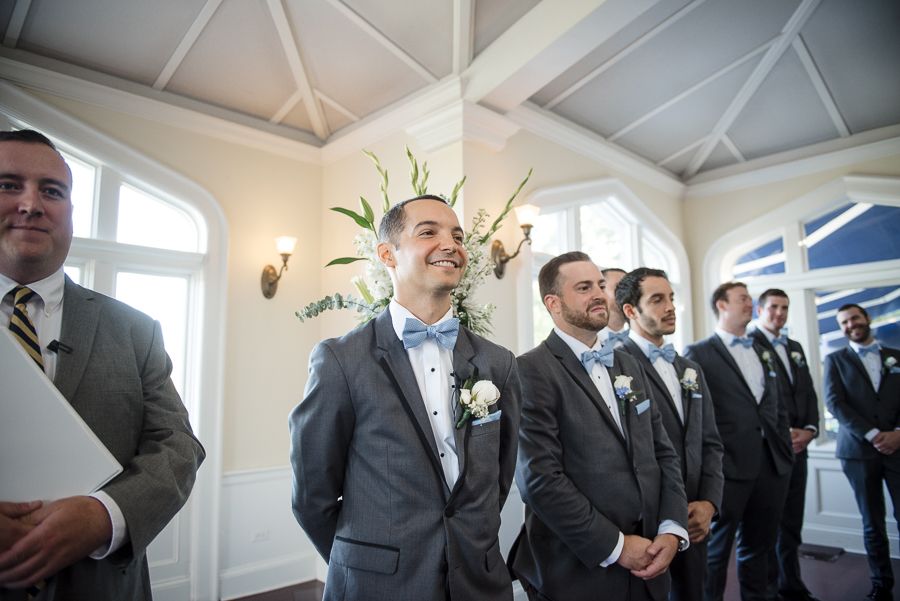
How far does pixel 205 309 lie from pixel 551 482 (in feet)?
10.1

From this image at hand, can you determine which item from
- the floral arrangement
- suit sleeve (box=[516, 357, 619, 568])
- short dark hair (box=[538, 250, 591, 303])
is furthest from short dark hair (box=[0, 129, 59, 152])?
short dark hair (box=[538, 250, 591, 303])

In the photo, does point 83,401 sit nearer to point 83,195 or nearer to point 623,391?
point 623,391

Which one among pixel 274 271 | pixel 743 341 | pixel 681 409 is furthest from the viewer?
pixel 274 271

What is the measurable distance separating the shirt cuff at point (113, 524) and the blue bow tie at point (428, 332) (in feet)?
2.75

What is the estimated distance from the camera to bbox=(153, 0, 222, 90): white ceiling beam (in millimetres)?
3529

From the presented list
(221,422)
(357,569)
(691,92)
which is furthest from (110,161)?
(691,92)

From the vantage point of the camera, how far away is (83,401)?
4.28ft

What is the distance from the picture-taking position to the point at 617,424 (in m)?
2.29

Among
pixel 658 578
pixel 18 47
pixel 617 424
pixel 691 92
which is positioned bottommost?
pixel 658 578

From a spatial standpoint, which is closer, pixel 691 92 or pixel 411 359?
pixel 411 359

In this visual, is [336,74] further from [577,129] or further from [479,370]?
[479,370]

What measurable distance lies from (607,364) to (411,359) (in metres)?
1.01

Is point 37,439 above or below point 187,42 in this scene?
below

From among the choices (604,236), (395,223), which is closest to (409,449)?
(395,223)
